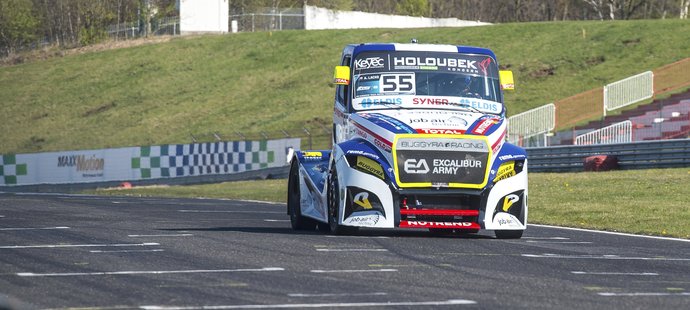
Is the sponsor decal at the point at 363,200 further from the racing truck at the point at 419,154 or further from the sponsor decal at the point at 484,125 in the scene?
the sponsor decal at the point at 484,125

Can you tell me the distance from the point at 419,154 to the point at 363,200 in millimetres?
782

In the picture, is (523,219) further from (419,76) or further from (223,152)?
(223,152)

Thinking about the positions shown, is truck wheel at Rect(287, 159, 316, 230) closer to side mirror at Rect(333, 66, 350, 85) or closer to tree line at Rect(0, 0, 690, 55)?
side mirror at Rect(333, 66, 350, 85)

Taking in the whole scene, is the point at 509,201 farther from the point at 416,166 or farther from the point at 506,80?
the point at 506,80

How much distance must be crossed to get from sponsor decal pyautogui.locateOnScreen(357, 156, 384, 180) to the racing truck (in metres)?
0.01

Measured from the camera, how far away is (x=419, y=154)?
14.5 meters

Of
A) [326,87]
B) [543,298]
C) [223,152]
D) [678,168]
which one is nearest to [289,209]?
[543,298]

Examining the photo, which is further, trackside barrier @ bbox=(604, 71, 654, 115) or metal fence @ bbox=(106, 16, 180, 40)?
metal fence @ bbox=(106, 16, 180, 40)

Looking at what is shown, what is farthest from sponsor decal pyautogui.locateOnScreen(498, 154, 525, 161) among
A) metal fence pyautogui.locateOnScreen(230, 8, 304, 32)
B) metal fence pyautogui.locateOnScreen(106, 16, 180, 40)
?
metal fence pyautogui.locateOnScreen(230, 8, 304, 32)

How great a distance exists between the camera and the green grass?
1947 cm

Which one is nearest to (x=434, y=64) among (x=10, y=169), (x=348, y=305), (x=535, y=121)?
(x=348, y=305)

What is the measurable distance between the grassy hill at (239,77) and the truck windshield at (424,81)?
35762mm

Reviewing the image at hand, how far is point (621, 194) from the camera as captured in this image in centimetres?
2488

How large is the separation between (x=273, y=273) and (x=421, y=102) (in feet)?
18.4
